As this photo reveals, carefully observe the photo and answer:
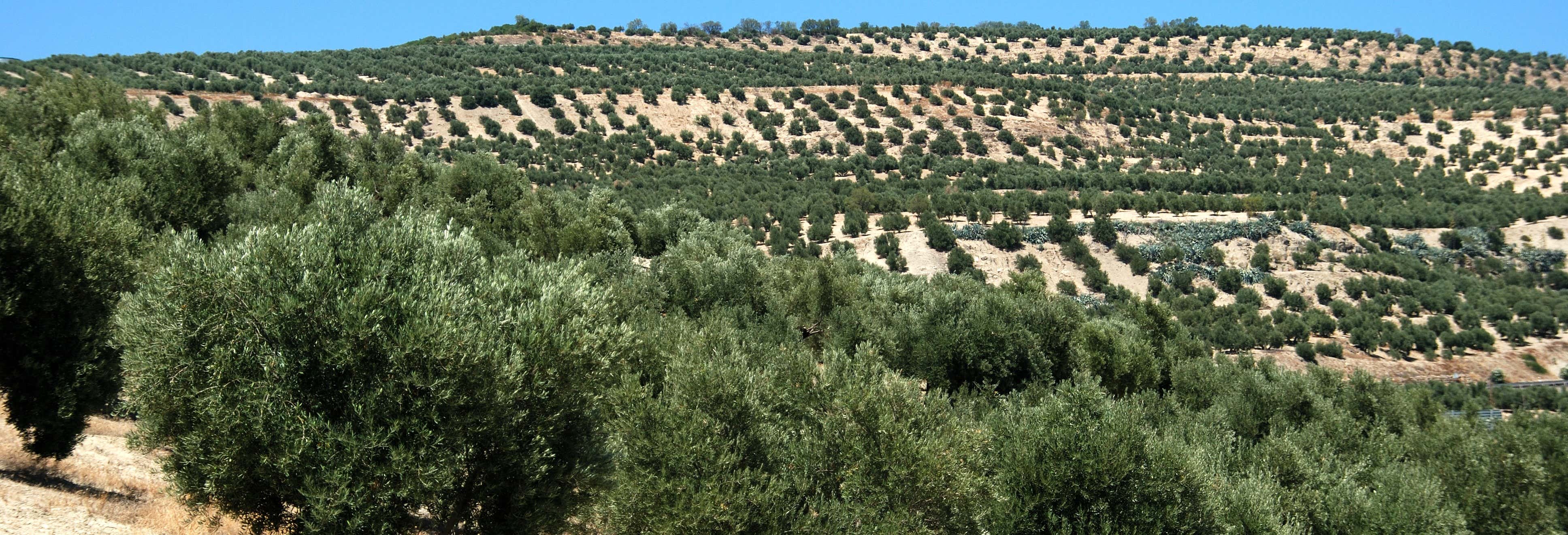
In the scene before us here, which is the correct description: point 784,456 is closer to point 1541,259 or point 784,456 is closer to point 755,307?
point 755,307

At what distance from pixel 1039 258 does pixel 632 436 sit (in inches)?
1467

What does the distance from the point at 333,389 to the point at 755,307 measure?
17315 millimetres

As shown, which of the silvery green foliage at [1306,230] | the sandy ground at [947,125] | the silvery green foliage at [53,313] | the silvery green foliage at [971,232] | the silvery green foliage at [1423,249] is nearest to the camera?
the silvery green foliage at [53,313]

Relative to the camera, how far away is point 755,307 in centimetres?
2612

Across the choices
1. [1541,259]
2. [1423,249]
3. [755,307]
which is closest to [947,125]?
[1423,249]

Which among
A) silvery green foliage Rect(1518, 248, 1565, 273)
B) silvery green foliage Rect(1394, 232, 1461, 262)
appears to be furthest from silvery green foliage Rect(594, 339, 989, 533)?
silvery green foliage Rect(1518, 248, 1565, 273)

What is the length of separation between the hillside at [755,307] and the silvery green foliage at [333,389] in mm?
51

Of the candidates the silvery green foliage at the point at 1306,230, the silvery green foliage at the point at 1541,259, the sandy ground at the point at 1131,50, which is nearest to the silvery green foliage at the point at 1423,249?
the silvery green foliage at the point at 1541,259

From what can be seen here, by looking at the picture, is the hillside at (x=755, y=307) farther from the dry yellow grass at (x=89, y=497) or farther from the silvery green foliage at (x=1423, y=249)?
the silvery green foliage at (x=1423, y=249)

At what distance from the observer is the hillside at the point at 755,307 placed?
371 inches

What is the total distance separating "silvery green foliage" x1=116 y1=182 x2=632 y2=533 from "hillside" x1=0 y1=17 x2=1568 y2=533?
5 cm

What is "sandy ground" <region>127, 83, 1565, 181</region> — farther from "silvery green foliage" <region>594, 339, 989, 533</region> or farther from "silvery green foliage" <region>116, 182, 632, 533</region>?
"silvery green foliage" <region>116, 182, 632, 533</region>

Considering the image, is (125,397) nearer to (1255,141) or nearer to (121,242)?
(121,242)

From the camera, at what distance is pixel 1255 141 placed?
68875mm
